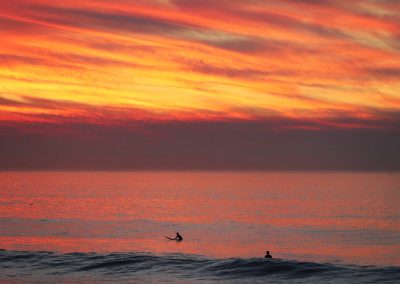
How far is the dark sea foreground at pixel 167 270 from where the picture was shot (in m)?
44.4

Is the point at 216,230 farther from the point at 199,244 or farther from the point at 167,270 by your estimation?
the point at 167,270

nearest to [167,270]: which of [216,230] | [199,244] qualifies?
[199,244]

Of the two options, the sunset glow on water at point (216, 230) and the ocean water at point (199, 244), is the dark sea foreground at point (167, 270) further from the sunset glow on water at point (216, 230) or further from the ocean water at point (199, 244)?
the sunset glow on water at point (216, 230)

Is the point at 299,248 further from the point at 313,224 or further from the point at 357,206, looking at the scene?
the point at 357,206

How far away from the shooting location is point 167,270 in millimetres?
48156

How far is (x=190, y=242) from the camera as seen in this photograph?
70.1m

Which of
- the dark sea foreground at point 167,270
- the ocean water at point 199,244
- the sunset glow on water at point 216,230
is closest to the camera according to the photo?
the dark sea foreground at point 167,270

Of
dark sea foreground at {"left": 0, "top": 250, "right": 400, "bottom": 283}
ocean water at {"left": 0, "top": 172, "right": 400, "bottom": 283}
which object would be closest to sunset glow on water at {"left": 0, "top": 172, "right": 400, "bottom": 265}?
ocean water at {"left": 0, "top": 172, "right": 400, "bottom": 283}

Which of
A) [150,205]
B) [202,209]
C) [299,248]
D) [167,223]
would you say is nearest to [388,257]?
[299,248]

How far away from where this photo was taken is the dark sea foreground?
44.4 metres

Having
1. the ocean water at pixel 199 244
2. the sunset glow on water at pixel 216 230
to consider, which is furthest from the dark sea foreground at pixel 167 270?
the sunset glow on water at pixel 216 230

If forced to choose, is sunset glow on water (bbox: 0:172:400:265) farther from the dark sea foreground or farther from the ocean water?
the dark sea foreground

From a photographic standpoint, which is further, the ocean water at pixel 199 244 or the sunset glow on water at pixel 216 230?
the sunset glow on water at pixel 216 230

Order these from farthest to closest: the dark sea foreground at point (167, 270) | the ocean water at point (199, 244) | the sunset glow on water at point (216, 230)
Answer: the sunset glow on water at point (216, 230)
the ocean water at point (199, 244)
the dark sea foreground at point (167, 270)
